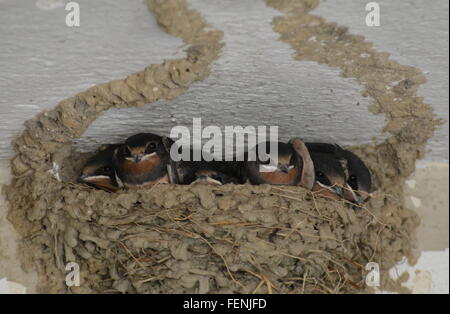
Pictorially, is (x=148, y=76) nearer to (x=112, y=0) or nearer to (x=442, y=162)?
(x=112, y=0)

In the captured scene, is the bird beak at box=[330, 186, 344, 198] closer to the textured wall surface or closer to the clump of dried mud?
the clump of dried mud

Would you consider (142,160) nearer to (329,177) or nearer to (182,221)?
(182,221)

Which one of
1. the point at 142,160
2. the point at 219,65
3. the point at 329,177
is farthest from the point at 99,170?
the point at 329,177

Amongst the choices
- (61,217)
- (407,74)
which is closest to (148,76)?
(61,217)

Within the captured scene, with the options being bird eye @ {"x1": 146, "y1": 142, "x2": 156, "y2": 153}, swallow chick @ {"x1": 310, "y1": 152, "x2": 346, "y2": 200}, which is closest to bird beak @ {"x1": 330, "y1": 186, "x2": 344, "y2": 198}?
swallow chick @ {"x1": 310, "y1": 152, "x2": 346, "y2": 200}

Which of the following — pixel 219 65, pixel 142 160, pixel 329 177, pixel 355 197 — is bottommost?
pixel 355 197
